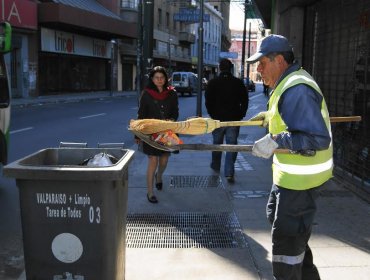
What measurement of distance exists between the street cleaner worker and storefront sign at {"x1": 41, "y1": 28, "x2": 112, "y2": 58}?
28.7m

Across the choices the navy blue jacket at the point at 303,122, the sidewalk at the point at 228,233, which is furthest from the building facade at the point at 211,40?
the navy blue jacket at the point at 303,122

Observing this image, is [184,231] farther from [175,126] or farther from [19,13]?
[19,13]

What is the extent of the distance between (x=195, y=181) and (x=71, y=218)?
15.8ft

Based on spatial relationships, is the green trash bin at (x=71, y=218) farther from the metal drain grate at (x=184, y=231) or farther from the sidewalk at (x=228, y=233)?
the metal drain grate at (x=184, y=231)

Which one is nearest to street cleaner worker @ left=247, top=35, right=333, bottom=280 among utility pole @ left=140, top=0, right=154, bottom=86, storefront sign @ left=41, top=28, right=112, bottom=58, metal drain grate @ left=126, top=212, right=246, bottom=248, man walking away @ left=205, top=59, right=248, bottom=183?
metal drain grate @ left=126, top=212, right=246, bottom=248

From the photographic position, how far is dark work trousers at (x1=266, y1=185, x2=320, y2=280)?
3094 mm

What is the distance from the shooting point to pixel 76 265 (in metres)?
3.07

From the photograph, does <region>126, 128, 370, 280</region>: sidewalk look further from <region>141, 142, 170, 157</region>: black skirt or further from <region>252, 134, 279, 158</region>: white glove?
<region>252, 134, 279, 158</region>: white glove

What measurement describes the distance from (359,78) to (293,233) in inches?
172

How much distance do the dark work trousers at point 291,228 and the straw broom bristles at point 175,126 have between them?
603 millimetres

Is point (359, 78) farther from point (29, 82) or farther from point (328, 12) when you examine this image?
point (29, 82)

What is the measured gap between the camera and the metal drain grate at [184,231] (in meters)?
4.92

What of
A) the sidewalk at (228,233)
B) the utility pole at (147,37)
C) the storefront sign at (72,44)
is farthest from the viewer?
the storefront sign at (72,44)

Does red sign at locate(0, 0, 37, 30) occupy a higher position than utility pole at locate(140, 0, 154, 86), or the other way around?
red sign at locate(0, 0, 37, 30)
